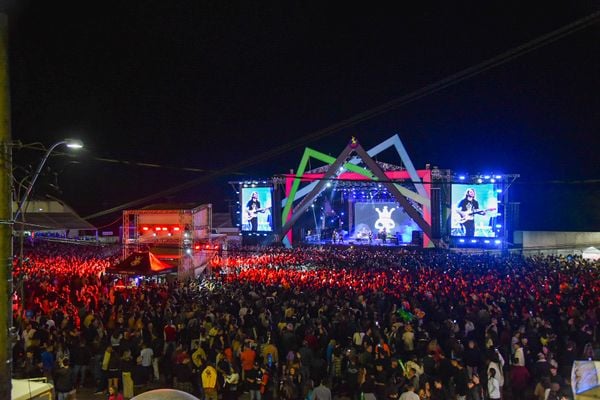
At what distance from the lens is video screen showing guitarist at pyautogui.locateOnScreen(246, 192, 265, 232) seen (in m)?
36.0

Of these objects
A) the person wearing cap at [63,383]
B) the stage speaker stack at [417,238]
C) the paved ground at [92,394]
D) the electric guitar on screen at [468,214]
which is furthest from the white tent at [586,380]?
the stage speaker stack at [417,238]

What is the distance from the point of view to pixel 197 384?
8469mm

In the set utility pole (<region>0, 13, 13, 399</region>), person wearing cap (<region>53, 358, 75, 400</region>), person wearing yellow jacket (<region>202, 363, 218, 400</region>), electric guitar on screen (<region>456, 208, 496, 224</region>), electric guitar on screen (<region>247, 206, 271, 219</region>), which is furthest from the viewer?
electric guitar on screen (<region>247, 206, 271, 219</region>)

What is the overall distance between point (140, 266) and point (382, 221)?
23.9 meters

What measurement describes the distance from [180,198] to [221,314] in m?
41.1

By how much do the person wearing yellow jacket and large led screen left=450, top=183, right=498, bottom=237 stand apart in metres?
24.0

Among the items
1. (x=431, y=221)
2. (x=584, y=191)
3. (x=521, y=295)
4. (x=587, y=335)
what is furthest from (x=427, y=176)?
(x=587, y=335)

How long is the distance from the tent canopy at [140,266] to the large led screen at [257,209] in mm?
17756

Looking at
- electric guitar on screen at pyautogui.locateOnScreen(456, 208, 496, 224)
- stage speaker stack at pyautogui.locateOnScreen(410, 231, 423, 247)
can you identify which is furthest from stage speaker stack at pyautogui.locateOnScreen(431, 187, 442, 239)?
stage speaker stack at pyautogui.locateOnScreen(410, 231, 423, 247)

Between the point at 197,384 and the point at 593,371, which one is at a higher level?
the point at 593,371

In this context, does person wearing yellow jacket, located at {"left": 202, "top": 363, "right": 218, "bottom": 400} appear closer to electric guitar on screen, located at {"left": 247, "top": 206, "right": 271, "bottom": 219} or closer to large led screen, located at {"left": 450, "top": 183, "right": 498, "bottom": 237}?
large led screen, located at {"left": 450, "top": 183, "right": 498, "bottom": 237}

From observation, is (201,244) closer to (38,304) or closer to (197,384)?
(38,304)

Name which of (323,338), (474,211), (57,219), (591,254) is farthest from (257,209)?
(323,338)

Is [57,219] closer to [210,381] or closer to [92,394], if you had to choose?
[92,394]
